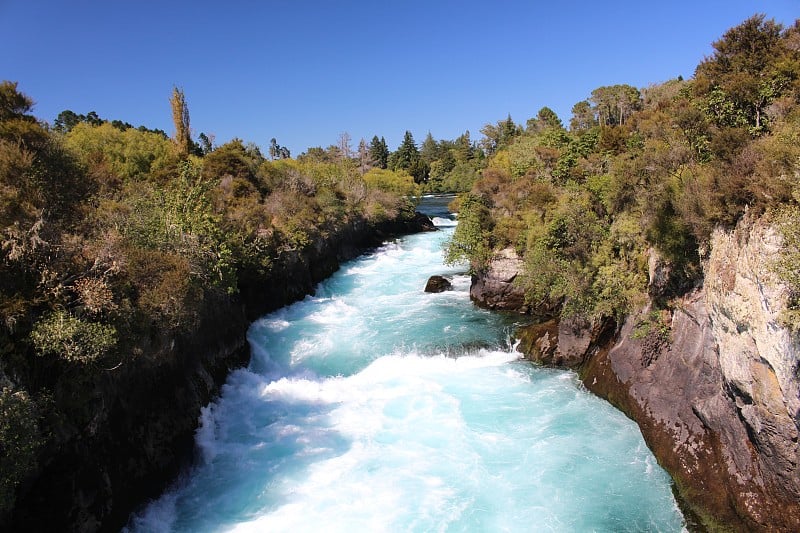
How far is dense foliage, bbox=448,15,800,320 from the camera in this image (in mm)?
10609

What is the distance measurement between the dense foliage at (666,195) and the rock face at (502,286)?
0.65m

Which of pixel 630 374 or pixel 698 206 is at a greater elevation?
pixel 698 206

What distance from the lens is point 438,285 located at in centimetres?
2994

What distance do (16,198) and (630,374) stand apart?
18.0m

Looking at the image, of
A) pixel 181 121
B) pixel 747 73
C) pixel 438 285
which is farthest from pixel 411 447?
pixel 181 121

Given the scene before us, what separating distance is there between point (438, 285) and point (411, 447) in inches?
634

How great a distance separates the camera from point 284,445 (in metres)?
14.9

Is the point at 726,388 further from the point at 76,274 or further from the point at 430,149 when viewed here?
the point at 430,149

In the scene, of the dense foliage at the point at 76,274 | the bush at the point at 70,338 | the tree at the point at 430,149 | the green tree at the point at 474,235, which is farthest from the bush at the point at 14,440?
the tree at the point at 430,149

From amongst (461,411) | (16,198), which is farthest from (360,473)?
(16,198)

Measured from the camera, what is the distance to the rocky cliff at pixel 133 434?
32.3 ft

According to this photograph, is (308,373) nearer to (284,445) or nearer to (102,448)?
(284,445)

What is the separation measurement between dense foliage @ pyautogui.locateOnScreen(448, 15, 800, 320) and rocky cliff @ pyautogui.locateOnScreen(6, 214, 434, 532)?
1346 centimetres

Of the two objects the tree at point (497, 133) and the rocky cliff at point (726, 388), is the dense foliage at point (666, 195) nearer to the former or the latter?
the rocky cliff at point (726, 388)
